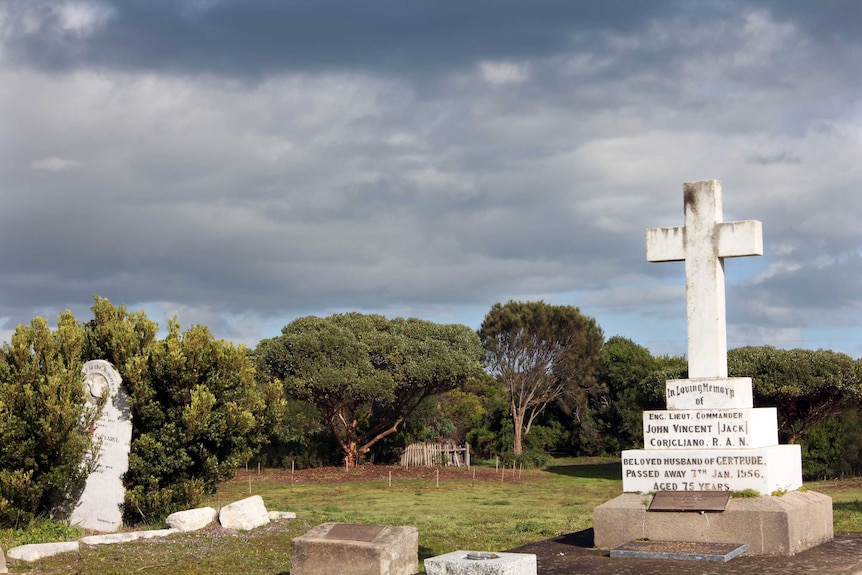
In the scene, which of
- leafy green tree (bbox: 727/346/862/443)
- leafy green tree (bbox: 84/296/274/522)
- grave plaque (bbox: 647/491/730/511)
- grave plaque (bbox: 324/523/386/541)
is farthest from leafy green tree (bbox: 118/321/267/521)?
leafy green tree (bbox: 727/346/862/443)

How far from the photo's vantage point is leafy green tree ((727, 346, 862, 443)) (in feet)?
100

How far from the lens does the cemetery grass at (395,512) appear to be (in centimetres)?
1180

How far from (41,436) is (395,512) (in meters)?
8.03

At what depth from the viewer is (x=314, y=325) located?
36.7 metres

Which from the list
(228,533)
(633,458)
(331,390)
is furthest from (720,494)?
(331,390)

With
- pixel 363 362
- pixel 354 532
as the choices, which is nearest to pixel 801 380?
pixel 363 362

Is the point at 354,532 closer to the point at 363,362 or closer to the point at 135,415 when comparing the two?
the point at 135,415

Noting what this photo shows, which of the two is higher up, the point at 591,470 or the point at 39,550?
the point at 39,550

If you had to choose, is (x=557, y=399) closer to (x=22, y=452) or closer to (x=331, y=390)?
(x=331, y=390)

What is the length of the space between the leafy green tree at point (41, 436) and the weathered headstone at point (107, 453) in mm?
259

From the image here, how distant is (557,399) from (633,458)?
138 feet

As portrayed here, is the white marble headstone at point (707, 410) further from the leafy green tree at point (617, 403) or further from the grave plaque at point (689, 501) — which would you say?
the leafy green tree at point (617, 403)

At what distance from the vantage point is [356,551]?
8.52 m

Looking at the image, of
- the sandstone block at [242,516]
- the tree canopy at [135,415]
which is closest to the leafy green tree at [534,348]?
the tree canopy at [135,415]
